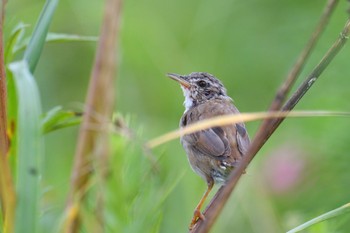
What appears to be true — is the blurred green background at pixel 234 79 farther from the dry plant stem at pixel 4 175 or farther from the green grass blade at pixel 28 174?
the green grass blade at pixel 28 174

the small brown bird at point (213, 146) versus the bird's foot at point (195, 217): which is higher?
the small brown bird at point (213, 146)

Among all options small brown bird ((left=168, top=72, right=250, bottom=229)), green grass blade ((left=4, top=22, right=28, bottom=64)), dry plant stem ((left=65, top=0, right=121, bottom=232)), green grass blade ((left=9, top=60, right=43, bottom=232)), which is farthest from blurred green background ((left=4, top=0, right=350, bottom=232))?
dry plant stem ((left=65, top=0, right=121, bottom=232))

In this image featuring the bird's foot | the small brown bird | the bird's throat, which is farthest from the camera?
the bird's throat

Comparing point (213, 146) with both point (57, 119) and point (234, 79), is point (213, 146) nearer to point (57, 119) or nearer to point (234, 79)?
point (57, 119)

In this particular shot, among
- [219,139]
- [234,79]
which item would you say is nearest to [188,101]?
[219,139]

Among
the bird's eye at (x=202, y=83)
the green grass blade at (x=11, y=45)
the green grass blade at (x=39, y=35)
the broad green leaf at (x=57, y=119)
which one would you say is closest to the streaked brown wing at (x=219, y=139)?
the bird's eye at (x=202, y=83)

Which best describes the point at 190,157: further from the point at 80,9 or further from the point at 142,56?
the point at 80,9

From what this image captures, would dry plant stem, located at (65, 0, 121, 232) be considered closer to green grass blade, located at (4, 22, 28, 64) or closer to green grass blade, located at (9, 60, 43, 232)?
green grass blade, located at (9, 60, 43, 232)
